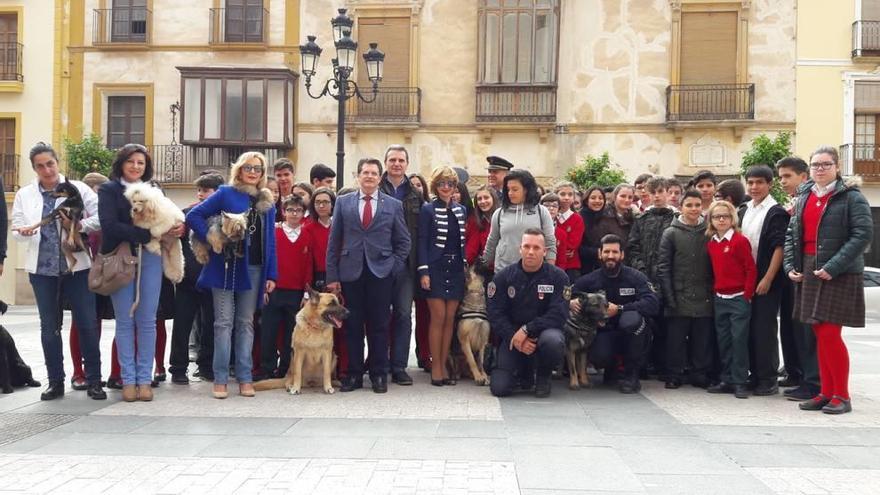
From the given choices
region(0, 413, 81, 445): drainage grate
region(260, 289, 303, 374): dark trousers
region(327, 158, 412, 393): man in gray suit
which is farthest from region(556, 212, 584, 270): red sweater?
region(0, 413, 81, 445): drainage grate

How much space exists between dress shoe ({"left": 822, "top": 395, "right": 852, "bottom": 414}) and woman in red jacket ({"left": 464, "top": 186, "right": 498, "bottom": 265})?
338 cm

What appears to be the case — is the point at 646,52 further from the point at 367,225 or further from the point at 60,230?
the point at 60,230

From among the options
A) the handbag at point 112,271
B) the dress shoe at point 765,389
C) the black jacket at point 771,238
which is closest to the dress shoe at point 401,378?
the handbag at point 112,271

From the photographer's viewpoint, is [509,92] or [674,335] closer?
[674,335]

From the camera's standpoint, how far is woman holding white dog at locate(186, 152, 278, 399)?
713 cm

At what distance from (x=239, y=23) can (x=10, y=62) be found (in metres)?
7.56

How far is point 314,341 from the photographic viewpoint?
745cm

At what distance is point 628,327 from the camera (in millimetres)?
7656

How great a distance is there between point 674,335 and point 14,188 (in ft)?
77.4

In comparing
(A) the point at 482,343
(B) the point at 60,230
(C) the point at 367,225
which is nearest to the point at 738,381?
(A) the point at 482,343

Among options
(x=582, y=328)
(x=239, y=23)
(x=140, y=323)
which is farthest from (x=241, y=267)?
(x=239, y=23)

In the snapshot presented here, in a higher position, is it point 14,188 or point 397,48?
point 397,48

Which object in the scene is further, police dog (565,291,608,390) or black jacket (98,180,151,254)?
police dog (565,291,608,390)

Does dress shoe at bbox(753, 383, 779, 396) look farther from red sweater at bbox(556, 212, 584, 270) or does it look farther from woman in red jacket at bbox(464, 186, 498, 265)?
woman in red jacket at bbox(464, 186, 498, 265)
